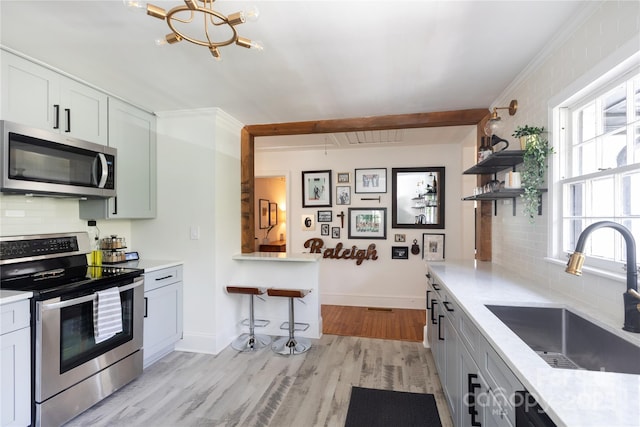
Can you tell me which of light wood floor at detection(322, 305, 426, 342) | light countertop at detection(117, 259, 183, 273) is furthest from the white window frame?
light countertop at detection(117, 259, 183, 273)

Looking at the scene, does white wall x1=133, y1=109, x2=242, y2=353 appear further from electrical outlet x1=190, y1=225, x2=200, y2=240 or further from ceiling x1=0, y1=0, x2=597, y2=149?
ceiling x1=0, y1=0, x2=597, y2=149

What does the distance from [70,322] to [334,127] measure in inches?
108

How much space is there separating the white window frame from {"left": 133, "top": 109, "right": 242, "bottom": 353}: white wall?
2.75m

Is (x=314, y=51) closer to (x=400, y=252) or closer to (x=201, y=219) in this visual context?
(x=201, y=219)

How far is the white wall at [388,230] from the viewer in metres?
4.39

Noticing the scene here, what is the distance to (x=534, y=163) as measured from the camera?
1997 mm

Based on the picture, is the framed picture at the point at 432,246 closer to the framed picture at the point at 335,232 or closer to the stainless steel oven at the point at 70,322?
the framed picture at the point at 335,232

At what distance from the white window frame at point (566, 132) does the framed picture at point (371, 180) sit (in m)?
2.69

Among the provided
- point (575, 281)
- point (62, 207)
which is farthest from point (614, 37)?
point (62, 207)

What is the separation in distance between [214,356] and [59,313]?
4.78 ft

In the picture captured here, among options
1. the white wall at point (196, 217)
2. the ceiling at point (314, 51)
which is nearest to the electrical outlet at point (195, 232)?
the white wall at point (196, 217)

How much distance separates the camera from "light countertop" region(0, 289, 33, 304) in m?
1.67

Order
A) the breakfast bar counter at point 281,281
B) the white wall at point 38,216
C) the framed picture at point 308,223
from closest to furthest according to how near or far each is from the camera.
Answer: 1. the white wall at point 38,216
2. the breakfast bar counter at point 281,281
3. the framed picture at point 308,223

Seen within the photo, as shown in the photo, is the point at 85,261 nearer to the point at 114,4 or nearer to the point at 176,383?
the point at 176,383
